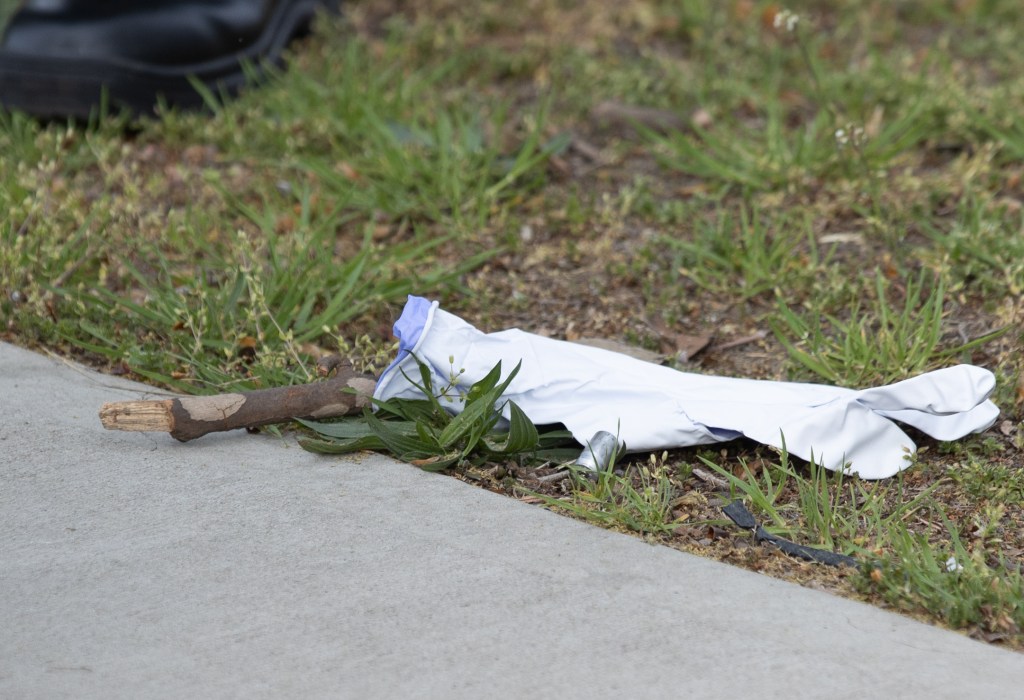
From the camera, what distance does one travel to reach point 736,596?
68.9 inches

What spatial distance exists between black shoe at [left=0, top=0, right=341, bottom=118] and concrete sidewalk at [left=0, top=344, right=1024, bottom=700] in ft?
6.20

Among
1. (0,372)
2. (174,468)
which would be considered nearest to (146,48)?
(0,372)

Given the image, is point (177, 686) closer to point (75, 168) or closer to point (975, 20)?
point (75, 168)

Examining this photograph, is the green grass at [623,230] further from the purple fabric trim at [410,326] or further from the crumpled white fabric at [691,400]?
the purple fabric trim at [410,326]

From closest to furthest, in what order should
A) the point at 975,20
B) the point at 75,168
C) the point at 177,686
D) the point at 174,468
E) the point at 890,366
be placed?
1. the point at 177,686
2. the point at 174,468
3. the point at 890,366
4. the point at 75,168
5. the point at 975,20

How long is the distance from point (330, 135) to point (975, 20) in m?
2.63

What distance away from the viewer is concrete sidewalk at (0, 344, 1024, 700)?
1.56m

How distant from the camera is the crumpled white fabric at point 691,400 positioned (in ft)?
7.06

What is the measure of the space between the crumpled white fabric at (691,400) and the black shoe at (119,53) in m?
1.93

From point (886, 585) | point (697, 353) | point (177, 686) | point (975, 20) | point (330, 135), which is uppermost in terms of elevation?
point (975, 20)

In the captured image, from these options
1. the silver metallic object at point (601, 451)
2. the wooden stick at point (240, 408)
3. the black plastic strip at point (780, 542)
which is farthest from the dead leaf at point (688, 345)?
the wooden stick at point (240, 408)

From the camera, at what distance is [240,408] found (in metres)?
2.19

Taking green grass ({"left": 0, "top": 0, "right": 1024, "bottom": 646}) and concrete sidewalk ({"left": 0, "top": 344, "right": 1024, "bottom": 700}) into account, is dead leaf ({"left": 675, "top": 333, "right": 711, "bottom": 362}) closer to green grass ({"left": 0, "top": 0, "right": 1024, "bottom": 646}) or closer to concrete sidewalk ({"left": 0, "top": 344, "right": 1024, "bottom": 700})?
green grass ({"left": 0, "top": 0, "right": 1024, "bottom": 646})

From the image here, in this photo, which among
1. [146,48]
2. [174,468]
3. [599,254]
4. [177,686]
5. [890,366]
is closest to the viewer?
[177,686]
